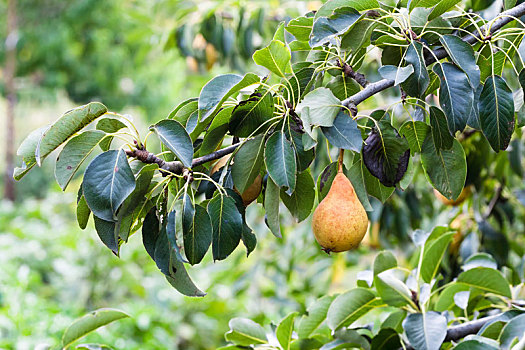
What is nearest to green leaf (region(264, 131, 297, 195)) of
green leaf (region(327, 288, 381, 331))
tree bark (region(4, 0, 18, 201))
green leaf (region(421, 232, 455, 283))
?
green leaf (region(327, 288, 381, 331))

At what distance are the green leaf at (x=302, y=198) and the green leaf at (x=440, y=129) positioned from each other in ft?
0.47

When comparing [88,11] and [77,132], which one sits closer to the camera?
[77,132]

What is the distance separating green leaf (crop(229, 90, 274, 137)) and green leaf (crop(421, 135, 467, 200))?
0.19 m

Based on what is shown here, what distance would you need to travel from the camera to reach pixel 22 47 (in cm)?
617

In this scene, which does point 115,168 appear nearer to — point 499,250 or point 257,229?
point 499,250

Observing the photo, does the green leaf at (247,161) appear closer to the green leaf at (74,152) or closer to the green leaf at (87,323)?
the green leaf at (74,152)

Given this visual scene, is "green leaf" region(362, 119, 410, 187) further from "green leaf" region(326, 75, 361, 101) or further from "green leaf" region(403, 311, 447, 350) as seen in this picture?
"green leaf" region(403, 311, 447, 350)

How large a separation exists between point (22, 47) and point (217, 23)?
5.04 meters

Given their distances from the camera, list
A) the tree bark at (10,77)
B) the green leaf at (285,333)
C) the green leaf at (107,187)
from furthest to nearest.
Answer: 1. the tree bark at (10,77)
2. the green leaf at (285,333)
3. the green leaf at (107,187)

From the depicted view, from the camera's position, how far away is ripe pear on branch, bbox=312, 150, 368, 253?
61 cm

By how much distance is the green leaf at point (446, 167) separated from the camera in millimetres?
660

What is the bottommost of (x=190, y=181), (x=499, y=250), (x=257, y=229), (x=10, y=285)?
(x=10, y=285)

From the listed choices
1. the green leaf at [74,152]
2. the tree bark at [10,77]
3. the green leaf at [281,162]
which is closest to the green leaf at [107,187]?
the green leaf at [74,152]

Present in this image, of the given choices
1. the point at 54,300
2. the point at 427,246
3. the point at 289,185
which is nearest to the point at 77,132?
the point at 289,185
